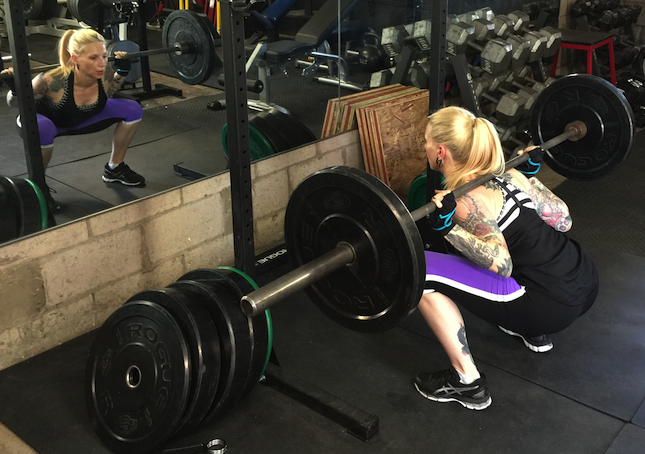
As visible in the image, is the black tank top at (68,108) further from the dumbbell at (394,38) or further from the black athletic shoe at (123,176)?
the dumbbell at (394,38)

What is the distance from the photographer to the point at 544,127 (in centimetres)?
278

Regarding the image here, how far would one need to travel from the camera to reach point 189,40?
8.68ft

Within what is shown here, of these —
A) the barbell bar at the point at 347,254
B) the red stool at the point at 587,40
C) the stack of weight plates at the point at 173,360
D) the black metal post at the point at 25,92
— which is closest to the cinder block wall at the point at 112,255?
the black metal post at the point at 25,92

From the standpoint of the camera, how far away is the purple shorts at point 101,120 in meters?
2.26

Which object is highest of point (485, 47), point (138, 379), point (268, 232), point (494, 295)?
point (485, 47)

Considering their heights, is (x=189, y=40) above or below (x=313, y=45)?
above

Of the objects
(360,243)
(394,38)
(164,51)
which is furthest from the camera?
(394,38)

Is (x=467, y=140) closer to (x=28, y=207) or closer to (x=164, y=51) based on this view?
(x=164, y=51)

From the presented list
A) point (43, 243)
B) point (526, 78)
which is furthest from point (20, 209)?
point (526, 78)

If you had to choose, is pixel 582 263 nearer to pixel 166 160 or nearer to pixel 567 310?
pixel 567 310

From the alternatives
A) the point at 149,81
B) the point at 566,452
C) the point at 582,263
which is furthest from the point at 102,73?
the point at 566,452

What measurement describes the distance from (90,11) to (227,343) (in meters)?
1.23

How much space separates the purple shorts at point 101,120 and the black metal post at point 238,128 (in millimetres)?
727

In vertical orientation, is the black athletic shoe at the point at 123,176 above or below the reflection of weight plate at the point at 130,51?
below
